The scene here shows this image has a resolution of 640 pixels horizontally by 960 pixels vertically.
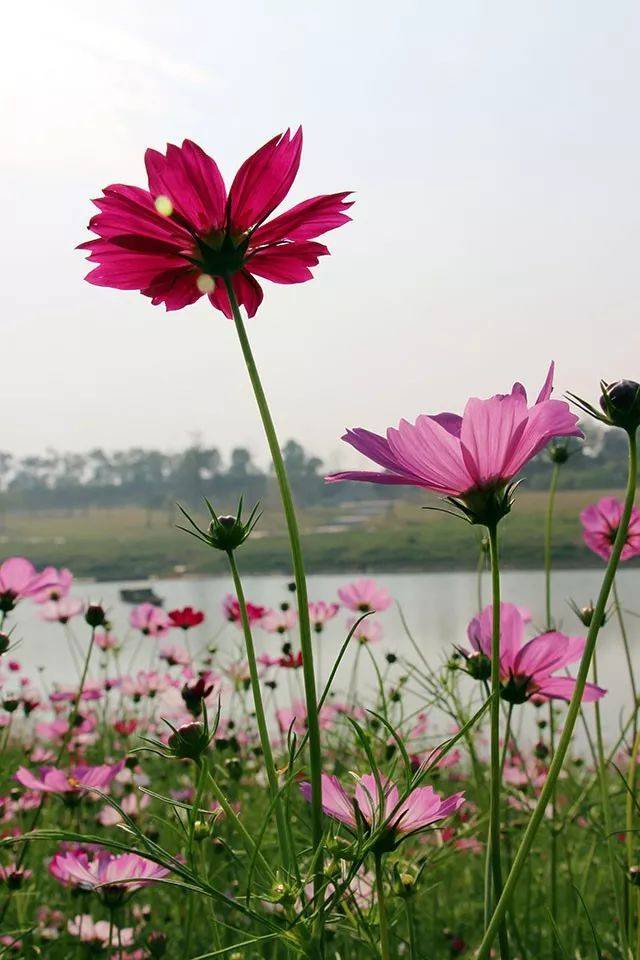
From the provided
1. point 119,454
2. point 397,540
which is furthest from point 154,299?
point 119,454

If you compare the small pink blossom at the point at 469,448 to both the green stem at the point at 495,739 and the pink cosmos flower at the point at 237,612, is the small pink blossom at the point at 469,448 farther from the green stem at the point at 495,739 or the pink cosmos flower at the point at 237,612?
the pink cosmos flower at the point at 237,612

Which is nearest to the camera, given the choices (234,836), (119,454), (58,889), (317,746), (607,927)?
(317,746)

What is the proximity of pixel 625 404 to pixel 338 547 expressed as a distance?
89.8 ft

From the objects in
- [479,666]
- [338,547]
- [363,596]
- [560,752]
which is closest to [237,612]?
[363,596]

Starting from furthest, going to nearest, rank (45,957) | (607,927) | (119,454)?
(119,454), (607,927), (45,957)

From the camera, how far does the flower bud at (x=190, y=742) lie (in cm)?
42

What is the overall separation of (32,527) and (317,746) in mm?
43305

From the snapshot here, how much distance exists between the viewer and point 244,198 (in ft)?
1.49

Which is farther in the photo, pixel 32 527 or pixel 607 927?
pixel 32 527

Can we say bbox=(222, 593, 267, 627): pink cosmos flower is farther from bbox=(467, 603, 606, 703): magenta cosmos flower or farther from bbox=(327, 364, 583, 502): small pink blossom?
bbox=(327, 364, 583, 502): small pink blossom

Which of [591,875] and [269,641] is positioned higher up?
[269,641]

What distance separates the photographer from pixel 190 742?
42 cm

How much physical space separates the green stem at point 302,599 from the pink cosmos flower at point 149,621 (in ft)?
4.62

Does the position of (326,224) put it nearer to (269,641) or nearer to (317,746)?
(317,746)
